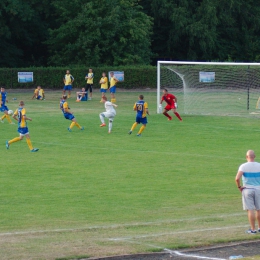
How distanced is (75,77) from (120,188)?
41.1 meters

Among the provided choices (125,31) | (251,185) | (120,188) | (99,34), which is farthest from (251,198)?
(125,31)

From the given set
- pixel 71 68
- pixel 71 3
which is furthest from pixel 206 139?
pixel 71 3

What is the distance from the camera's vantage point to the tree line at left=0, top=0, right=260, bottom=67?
211 ft

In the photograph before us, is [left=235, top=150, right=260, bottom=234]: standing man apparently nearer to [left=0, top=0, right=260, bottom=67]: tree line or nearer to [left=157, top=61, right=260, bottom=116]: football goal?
[left=157, top=61, right=260, bottom=116]: football goal

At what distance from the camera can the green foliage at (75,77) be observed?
59875 mm

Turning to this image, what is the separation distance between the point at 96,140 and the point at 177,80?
15.7m

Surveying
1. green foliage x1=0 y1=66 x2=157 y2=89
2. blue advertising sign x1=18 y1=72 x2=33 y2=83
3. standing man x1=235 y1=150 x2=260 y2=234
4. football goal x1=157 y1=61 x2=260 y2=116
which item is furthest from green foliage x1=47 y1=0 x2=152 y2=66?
standing man x1=235 y1=150 x2=260 y2=234

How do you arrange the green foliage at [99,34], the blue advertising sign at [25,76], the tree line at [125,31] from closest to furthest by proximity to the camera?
the blue advertising sign at [25,76]
the green foliage at [99,34]
the tree line at [125,31]

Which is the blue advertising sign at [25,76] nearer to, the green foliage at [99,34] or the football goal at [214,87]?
the green foliage at [99,34]

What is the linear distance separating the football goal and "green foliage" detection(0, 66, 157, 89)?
572 inches

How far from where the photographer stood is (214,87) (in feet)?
148

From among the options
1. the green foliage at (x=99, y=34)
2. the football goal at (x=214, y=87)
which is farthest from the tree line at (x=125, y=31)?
the football goal at (x=214, y=87)

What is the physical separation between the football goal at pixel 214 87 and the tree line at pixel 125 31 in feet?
65.5

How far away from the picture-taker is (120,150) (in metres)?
26.3
